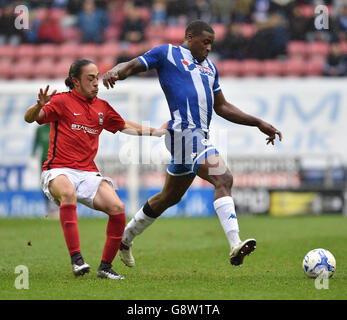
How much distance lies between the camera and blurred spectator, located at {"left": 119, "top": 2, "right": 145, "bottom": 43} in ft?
65.0

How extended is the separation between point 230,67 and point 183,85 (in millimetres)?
11839

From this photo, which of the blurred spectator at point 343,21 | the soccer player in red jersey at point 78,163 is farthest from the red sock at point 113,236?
the blurred spectator at point 343,21

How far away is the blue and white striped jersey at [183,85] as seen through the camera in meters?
7.55

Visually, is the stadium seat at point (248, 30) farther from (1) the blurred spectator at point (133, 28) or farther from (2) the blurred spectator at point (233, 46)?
(1) the blurred spectator at point (133, 28)

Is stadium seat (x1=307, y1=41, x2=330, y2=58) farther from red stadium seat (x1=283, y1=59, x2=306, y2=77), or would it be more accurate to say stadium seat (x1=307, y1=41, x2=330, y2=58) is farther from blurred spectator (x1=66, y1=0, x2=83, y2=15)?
blurred spectator (x1=66, y1=0, x2=83, y2=15)

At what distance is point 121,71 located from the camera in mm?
7219

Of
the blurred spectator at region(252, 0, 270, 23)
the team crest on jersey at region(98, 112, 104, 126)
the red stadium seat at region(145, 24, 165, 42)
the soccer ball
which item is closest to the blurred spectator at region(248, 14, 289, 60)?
the blurred spectator at region(252, 0, 270, 23)

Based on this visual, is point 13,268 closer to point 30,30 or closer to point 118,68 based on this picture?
point 118,68

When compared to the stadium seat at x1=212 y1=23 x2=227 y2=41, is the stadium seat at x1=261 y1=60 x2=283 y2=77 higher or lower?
lower

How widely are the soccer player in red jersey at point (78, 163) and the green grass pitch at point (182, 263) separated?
0.40m

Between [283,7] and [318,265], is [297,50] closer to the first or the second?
[283,7]

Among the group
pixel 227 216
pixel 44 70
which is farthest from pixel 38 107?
pixel 44 70

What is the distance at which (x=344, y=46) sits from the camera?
19375 mm

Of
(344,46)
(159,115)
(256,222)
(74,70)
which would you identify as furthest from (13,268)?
(344,46)
